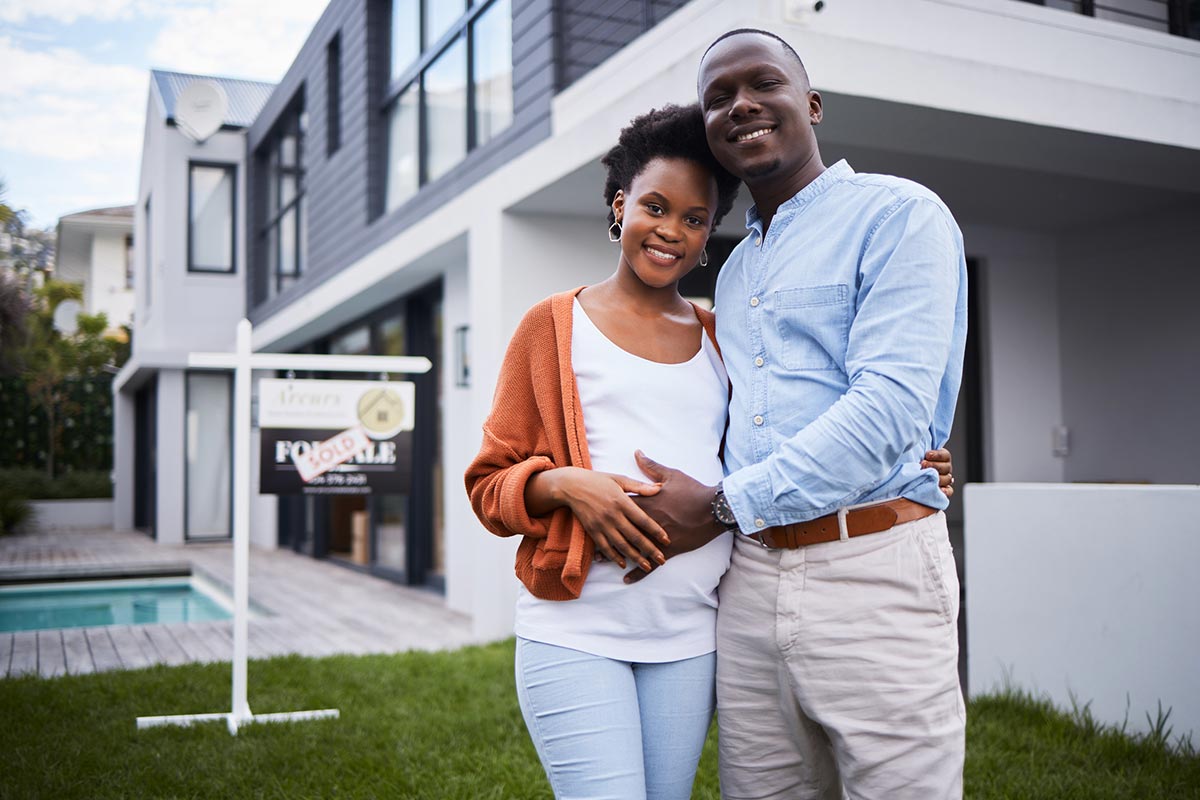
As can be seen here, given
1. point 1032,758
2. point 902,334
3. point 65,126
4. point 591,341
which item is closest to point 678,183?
point 591,341

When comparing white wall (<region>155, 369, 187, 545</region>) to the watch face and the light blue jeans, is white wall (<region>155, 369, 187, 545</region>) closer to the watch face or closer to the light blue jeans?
the light blue jeans

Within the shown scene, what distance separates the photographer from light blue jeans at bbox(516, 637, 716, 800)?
5.19 feet

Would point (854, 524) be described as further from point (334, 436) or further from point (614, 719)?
point (334, 436)

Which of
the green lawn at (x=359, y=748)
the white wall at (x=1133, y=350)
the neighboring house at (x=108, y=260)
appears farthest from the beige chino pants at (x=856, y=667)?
the neighboring house at (x=108, y=260)

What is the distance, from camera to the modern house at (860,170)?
4434mm

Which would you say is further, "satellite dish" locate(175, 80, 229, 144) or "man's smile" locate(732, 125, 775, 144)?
"satellite dish" locate(175, 80, 229, 144)

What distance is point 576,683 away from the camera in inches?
63.3

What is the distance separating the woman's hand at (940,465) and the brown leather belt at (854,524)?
0.24ft

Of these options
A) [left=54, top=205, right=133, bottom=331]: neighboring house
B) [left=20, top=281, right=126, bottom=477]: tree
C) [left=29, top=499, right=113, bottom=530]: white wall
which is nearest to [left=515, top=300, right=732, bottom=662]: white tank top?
[left=29, top=499, right=113, bottom=530]: white wall

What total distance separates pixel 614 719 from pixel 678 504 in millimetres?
351

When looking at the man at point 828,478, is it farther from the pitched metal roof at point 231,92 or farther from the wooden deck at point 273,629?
the pitched metal roof at point 231,92

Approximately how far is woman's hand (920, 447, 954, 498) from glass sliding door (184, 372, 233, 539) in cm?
1404

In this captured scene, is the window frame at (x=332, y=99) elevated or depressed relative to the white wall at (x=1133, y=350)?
elevated

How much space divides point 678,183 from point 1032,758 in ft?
8.43
